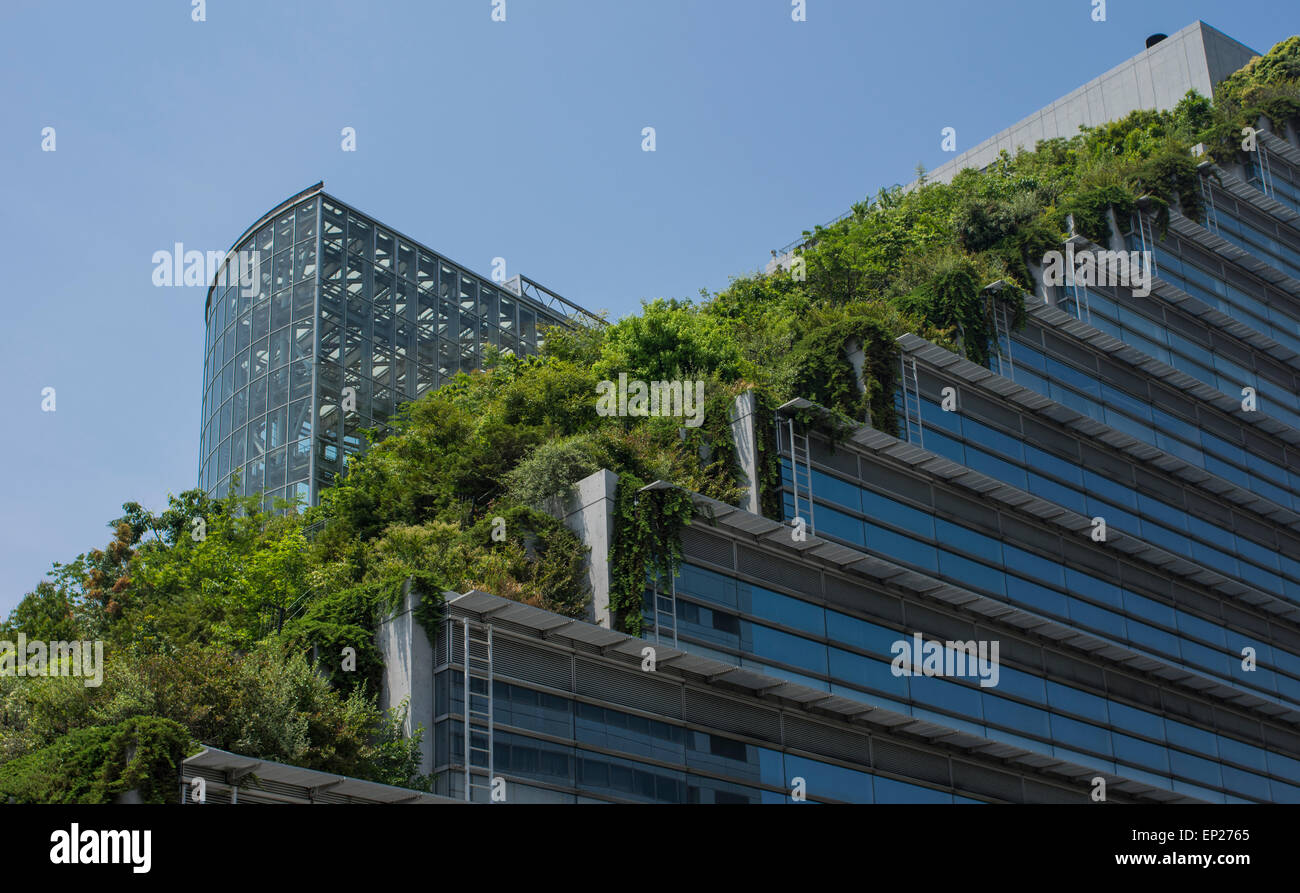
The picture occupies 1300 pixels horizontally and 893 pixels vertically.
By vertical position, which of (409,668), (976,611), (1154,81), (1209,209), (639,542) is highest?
→ (1154,81)

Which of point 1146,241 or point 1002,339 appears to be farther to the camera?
point 1146,241

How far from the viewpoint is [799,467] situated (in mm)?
36312

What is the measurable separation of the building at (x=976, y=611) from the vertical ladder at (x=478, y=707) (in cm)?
6

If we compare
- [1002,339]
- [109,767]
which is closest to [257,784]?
[109,767]

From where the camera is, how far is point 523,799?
27.3 m

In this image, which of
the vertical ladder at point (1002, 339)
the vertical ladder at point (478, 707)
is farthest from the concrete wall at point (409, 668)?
the vertical ladder at point (1002, 339)

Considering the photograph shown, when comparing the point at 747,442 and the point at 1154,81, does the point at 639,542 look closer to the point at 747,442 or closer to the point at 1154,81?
the point at 747,442

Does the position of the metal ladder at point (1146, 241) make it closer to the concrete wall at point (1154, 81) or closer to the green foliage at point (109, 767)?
the concrete wall at point (1154, 81)

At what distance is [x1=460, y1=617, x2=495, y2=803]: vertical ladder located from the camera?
2691 centimetres

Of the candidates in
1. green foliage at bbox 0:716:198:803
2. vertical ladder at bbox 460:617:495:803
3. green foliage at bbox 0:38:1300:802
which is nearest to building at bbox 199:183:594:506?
green foliage at bbox 0:38:1300:802

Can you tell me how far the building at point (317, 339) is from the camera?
185 feet

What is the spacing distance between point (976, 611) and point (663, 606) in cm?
1101

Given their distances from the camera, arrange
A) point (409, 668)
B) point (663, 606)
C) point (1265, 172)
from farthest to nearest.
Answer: point (1265, 172), point (663, 606), point (409, 668)
